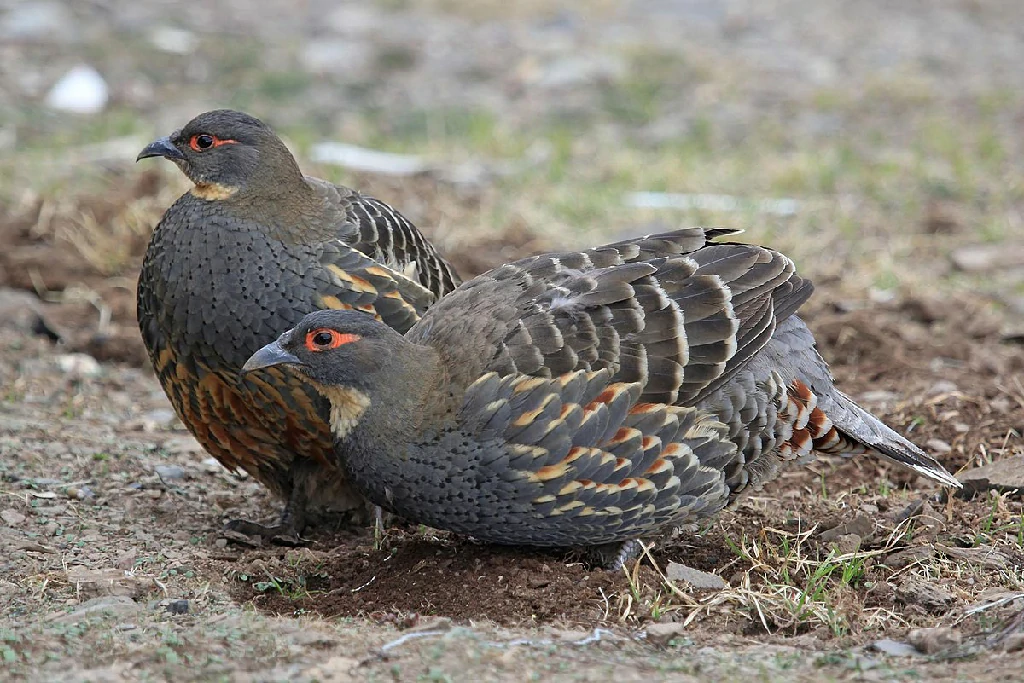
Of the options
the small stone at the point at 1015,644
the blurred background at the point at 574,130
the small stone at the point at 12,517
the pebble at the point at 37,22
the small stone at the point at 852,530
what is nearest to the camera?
the small stone at the point at 1015,644

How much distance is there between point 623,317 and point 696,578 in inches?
41.4

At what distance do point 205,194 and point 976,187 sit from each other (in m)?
7.30

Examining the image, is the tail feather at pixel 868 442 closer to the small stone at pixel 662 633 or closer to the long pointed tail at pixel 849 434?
the long pointed tail at pixel 849 434

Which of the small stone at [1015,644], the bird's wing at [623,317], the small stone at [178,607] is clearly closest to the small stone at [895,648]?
the small stone at [1015,644]

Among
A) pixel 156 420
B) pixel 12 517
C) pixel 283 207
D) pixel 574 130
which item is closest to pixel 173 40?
pixel 574 130

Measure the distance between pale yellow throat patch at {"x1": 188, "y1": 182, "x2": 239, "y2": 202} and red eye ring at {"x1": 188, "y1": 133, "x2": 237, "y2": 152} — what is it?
177 millimetres

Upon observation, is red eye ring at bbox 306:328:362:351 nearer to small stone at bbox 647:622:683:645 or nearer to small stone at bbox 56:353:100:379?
small stone at bbox 647:622:683:645

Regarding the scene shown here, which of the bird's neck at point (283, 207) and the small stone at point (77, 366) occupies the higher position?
the bird's neck at point (283, 207)

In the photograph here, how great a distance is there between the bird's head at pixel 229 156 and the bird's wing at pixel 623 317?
107 cm

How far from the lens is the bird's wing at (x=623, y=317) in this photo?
5059mm

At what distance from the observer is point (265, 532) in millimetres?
6012

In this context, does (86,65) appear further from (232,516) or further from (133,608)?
(133,608)

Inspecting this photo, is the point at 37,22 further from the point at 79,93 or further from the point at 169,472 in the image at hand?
the point at 169,472

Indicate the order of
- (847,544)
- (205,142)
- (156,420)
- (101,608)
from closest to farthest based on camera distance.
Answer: (101,608)
(847,544)
(205,142)
(156,420)
